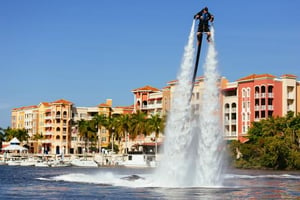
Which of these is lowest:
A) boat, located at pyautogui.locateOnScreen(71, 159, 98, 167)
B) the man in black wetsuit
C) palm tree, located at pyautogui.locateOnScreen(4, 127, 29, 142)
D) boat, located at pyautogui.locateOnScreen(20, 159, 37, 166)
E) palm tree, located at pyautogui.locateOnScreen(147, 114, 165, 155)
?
boat, located at pyautogui.locateOnScreen(20, 159, 37, 166)

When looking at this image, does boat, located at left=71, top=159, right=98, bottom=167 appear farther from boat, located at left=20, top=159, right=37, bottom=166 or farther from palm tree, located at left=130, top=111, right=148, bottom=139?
palm tree, located at left=130, top=111, right=148, bottom=139

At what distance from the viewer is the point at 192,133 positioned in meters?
47.2

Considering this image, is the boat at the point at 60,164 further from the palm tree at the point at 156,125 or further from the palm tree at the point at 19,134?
the palm tree at the point at 19,134

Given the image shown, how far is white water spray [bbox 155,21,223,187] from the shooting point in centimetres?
4641

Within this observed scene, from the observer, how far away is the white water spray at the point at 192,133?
152 ft

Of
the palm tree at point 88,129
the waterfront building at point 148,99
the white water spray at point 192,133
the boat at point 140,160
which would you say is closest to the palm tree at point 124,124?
the waterfront building at point 148,99

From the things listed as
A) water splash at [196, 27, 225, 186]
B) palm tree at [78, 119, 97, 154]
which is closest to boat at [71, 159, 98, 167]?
palm tree at [78, 119, 97, 154]

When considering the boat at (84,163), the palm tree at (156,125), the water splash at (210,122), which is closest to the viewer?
the water splash at (210,122)

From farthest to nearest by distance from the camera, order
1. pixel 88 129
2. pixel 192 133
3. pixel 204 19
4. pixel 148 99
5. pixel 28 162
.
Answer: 1. pixel 88 129
2. pixel 148 99
3. pixel 28 162
4. pixel 192 133
5. pixel 204 19

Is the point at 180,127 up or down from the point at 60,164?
up

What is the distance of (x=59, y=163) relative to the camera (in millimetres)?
129125

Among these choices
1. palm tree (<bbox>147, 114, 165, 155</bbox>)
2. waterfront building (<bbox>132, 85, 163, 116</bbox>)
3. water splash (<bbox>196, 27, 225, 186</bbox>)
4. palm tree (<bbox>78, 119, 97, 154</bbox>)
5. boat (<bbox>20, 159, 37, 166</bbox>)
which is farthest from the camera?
palm tree (<bbox>78, 119, 97, 154</bbox>)

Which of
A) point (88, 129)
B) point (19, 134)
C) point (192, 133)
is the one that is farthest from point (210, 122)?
point (19, 134)

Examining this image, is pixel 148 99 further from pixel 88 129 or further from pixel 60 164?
pixel 60 164
